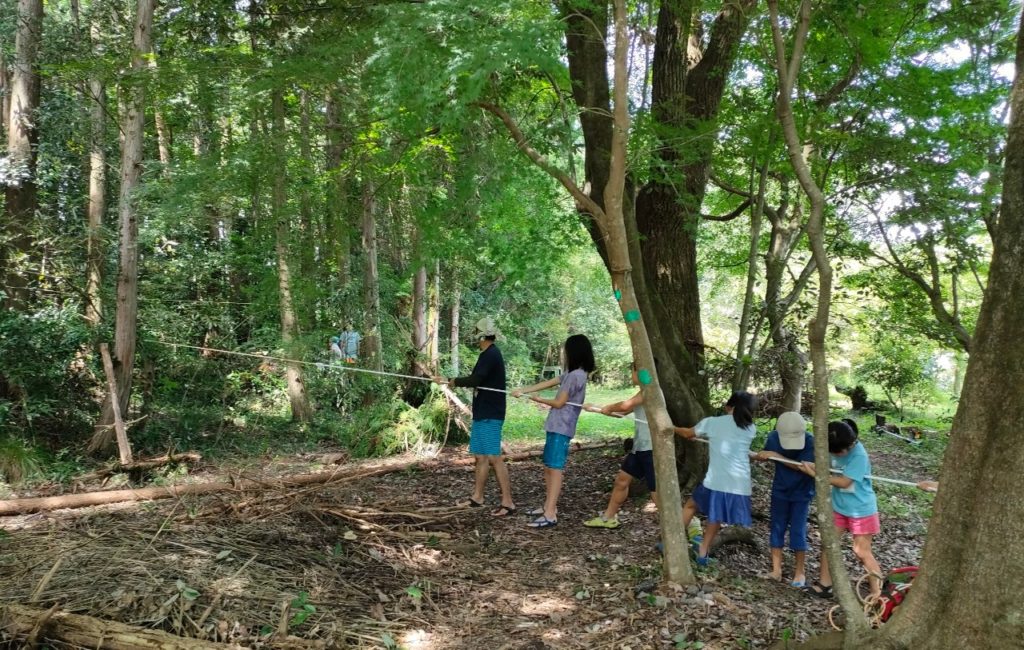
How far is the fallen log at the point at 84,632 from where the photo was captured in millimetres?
3357

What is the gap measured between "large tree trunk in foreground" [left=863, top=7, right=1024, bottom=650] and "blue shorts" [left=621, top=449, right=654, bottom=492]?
2.96m

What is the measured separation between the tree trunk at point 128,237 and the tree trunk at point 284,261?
158cm

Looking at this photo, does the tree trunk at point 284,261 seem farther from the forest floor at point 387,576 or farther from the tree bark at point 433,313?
the forest floor at point 387,576

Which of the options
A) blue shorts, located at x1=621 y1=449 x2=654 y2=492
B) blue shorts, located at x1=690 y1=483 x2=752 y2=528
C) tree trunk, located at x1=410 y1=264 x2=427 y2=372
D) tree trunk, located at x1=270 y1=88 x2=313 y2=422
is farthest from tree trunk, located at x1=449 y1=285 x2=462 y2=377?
blue shorts, located at x1=690 y1=483 x2=752 y2=528

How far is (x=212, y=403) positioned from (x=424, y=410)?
3.63 metres

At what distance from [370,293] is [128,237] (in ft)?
12.5

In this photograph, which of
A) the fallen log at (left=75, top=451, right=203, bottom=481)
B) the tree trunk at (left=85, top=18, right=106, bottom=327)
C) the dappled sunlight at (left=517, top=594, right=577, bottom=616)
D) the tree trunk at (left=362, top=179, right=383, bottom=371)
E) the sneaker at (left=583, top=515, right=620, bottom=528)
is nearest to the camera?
the dappled sunlight at (left=517, top=594, right=577, bottom=616)

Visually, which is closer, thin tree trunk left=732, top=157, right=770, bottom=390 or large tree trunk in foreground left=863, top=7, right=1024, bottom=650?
large tree trunk in foreground left=863, top=7, right=1024, bottom=650

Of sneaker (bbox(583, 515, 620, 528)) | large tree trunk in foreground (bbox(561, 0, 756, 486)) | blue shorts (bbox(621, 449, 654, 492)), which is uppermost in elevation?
large tree trunk in foreground (bbox(561, 0, 756, 486))

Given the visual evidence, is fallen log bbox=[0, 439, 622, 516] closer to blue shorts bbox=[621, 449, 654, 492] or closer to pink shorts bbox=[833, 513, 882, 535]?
blue shorts bbox=[621, 449, 654, 492]

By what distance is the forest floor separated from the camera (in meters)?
3.73

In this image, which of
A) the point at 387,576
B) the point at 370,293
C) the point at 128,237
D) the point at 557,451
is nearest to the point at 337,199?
the point at 370,293

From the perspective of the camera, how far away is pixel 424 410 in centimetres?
972

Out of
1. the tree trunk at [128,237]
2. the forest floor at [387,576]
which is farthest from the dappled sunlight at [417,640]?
the tree trunk at [128,237]
